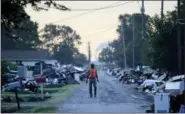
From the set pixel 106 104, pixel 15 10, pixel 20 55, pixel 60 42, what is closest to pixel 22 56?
pixel 20 55

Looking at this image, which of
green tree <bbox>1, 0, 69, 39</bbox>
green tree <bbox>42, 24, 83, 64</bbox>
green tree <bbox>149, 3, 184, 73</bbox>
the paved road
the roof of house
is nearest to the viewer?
green tree <bbox>1, 0, 69, 39</bbox>

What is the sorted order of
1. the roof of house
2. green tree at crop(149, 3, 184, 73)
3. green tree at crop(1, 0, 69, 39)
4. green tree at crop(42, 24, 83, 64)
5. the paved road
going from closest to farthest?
green tree at crop(1, 0, 69, 39) → the paved road → green tree at crop(149, 3, 184, 73) → the roof of house → green tree at crop(42, 24, 83, 64)

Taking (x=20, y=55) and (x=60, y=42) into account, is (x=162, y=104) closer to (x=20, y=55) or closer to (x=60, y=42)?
(x=20, y=55)

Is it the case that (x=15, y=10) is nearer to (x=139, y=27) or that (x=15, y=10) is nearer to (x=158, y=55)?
(x=158, y=55)

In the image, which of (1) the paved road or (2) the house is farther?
(2) the house

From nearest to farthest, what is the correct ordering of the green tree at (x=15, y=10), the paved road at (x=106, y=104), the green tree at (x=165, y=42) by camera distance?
the green tree at (x=15, y=10) < the paved road at (x=106, y=104) < the green tree at (x=165, y=42)

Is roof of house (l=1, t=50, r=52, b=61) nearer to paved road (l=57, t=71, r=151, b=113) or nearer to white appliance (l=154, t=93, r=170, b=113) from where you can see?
paved road (l=57, t=71, r=151, b=113)

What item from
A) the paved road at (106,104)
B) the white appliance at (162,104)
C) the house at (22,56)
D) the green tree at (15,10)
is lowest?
the paved road at (106,104)

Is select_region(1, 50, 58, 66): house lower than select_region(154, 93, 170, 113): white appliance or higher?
higher

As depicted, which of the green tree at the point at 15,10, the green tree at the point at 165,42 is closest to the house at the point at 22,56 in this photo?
the green tree at the point at 165,42

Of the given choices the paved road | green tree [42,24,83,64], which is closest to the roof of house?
green tree [42,24,83,64]

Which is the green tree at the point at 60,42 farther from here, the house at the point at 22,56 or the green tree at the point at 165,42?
the green tree at the point at 165,42

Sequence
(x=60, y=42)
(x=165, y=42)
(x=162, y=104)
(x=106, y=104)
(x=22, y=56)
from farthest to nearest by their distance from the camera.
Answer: (x=60, y=42)
(x=22, y=56)
(x=165, y=42)
(x=106, y=104)
(x=162, y=104)

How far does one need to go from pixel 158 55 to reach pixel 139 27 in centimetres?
3577
